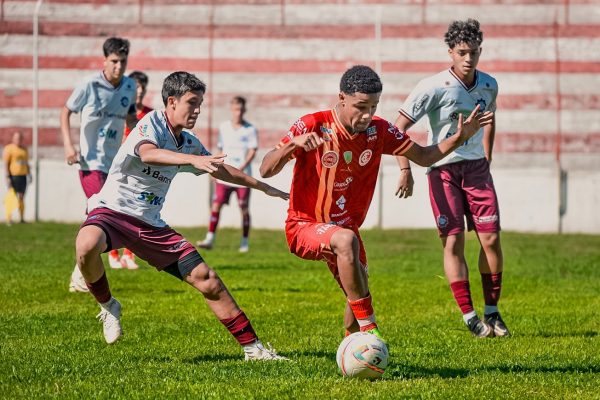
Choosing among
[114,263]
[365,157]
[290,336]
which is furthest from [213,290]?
[114,263]

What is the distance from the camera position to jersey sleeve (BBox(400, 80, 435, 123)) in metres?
8.84

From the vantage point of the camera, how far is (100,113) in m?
11.7

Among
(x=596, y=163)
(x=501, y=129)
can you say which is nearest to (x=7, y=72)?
(x=501, y=129)

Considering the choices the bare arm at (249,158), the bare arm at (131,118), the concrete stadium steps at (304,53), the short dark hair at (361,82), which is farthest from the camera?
the concrete stadium steps at (304,53)

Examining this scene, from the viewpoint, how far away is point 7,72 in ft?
85.9

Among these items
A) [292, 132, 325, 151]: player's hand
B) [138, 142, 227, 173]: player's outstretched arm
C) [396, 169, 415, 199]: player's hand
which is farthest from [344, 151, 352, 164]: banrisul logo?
[396, 169, 415, 199]: player's hand

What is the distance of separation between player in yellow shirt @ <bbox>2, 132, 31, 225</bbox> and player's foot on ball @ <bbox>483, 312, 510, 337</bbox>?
16.6 m

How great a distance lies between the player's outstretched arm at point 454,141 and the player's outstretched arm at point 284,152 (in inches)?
38.0

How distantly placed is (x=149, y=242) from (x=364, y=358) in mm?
1785

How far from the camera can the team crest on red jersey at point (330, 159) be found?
7090 mm

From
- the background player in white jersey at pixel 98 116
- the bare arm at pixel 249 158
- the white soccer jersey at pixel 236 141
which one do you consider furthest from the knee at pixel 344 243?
the white soccer jersey at pixel 236 141

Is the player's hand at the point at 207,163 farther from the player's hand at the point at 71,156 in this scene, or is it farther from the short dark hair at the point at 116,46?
the short dark hair at the point at 116,46

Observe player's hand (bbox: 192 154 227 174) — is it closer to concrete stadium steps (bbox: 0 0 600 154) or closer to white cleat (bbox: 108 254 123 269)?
white cleat (bbox: 108 254 123 269)

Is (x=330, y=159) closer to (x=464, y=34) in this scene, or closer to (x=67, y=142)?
(x=464, y=34)
